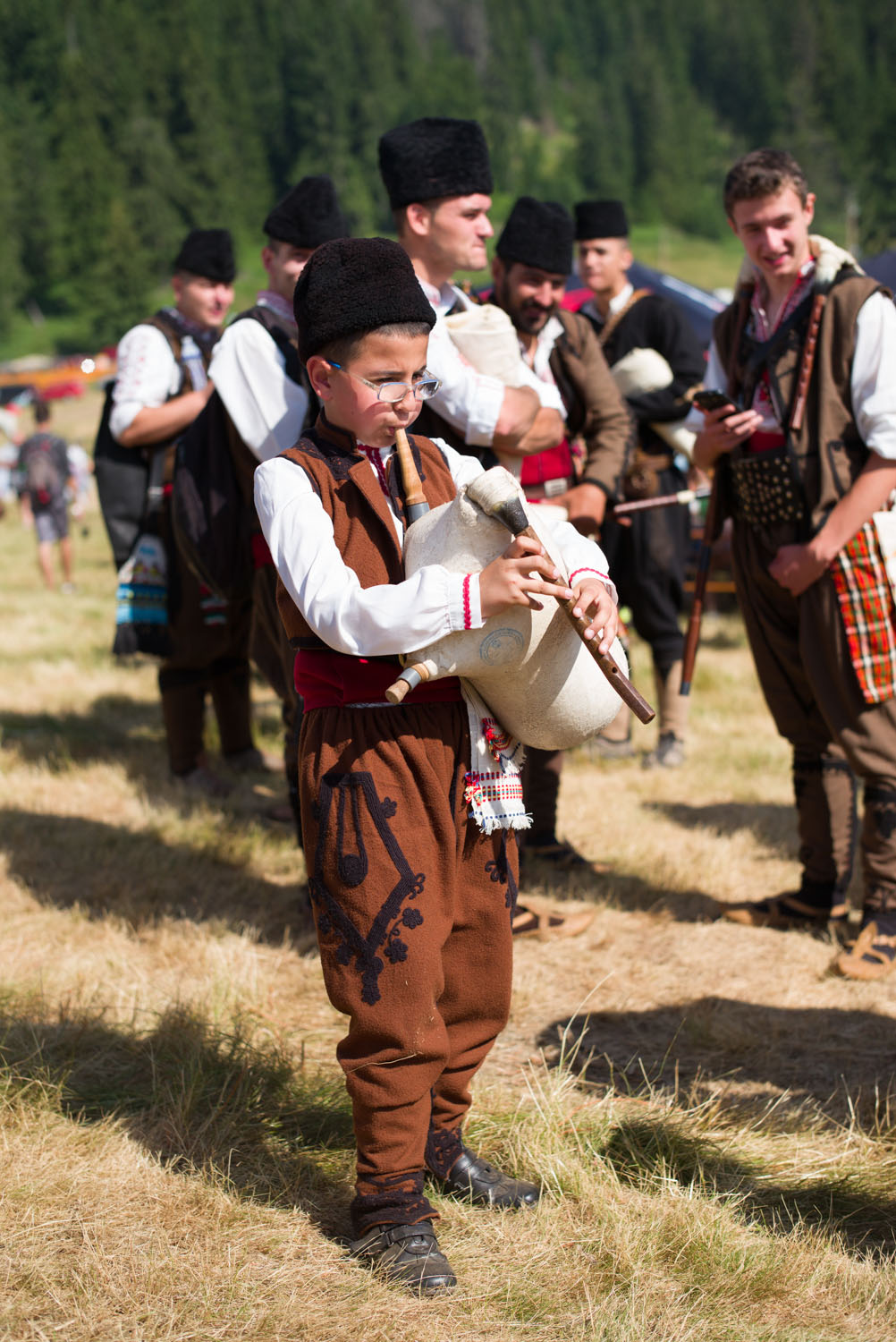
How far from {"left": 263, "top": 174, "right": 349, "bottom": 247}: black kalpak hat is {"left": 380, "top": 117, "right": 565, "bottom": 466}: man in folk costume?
0.42m

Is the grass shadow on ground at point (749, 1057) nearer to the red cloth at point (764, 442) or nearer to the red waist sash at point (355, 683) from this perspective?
the red waist sash at point (355, 683)

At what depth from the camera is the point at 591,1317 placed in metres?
2.24

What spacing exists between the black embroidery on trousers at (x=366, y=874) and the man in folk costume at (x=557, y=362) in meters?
1.74

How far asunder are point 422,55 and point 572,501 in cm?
11011

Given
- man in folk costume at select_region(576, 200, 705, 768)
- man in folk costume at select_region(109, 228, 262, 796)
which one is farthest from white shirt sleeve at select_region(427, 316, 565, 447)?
man in folk costume at select_region(576, 200, 705, 768)

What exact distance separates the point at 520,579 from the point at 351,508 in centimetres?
41

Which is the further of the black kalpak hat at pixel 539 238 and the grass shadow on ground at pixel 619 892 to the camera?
the grass shadow on ground at pixel 619 892

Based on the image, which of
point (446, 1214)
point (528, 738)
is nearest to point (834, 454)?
point (528, 738)

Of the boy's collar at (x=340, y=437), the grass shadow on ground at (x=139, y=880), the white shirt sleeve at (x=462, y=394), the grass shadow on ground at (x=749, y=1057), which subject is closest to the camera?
the boy's collar at (x=340, y=437)

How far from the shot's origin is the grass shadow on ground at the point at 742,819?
5.00m

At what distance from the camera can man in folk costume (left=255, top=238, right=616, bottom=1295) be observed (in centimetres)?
232

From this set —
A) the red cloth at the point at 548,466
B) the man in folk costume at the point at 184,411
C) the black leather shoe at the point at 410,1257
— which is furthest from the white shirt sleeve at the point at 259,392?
the black leather shoe at the point at 410,1257

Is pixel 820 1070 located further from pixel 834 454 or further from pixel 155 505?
pixel 155 505

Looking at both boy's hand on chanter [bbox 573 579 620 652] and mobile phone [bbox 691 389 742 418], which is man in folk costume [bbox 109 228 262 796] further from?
boy's hand on chanter [bbox 573 579 620 652]
